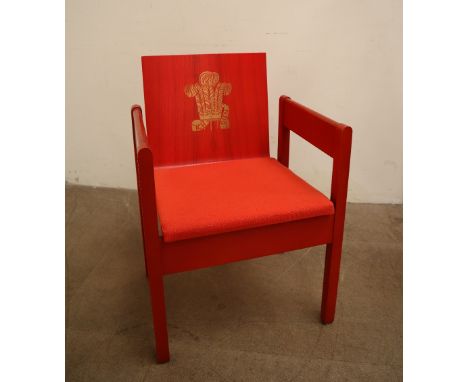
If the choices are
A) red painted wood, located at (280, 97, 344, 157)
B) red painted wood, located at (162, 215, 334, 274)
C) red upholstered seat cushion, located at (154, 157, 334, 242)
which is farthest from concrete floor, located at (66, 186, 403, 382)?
red painted wood, located at (280, 97, 344, 157)

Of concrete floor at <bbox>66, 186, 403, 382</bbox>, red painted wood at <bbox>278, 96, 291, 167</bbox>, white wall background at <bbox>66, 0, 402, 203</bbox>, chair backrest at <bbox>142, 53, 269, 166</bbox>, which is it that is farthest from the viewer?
white wall background at <bbox>66, 0, 402, 203</bbox>

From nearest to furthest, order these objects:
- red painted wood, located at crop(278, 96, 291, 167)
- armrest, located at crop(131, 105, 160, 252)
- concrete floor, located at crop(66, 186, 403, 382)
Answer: armrest, located at crop(131, 105, 160, 252)
concrete floor, located at crop(66, 186, 403, 382)
red painted wood, located at crop(278, 96, 291, 167)

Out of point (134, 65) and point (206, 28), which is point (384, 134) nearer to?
point (206, 28)

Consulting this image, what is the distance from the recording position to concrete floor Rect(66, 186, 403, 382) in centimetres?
115

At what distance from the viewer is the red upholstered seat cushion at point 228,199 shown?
1031 mm

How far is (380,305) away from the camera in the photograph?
1.40 metres

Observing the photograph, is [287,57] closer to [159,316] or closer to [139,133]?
[139,133]

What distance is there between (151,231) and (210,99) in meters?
0.58

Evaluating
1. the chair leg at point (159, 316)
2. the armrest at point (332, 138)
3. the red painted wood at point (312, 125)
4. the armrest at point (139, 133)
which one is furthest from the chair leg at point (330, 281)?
the armrest at point (139, 133)

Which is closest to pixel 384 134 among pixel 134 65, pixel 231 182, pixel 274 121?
pixel 274 121

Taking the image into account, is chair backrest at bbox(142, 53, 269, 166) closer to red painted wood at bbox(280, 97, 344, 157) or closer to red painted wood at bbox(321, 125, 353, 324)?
red painted wood at bbox(280, 97, 344, 157)

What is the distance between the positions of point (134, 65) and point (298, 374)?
5.25 feet

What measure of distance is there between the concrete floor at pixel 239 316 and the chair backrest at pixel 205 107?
49 centimetres

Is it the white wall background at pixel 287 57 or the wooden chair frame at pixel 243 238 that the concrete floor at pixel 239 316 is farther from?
the white wall background at pixel 287 57
